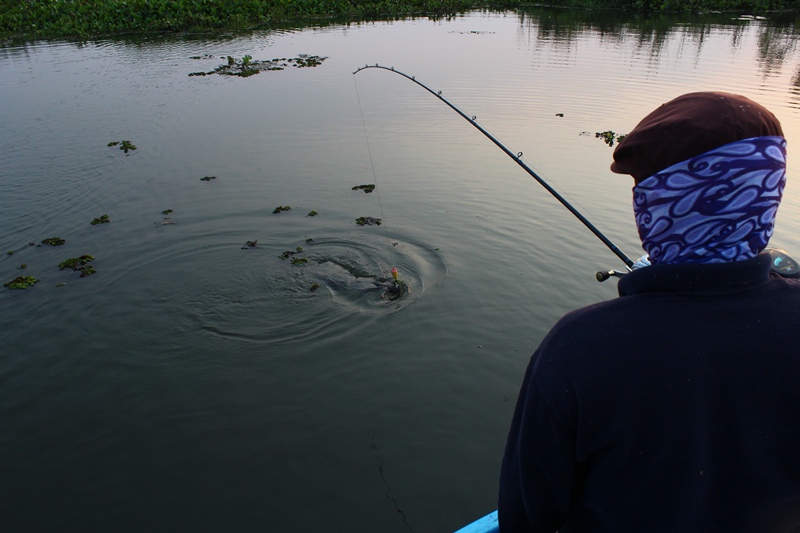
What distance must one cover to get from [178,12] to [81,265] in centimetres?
3060

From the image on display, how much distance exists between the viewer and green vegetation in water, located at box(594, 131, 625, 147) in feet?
39.5

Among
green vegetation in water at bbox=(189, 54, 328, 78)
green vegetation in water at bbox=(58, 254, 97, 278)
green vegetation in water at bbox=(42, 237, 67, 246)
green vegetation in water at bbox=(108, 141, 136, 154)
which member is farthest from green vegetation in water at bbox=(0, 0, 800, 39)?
green vegetation in water at bbox=(58, 254, 97, 278)


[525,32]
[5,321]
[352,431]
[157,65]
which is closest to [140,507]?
[352,431]

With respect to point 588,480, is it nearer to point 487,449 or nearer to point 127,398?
point 487,449

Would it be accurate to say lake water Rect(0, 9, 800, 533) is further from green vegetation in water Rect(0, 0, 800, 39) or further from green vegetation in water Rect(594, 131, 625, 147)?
green vegetation in water Rect(0, 0, 800, 39)

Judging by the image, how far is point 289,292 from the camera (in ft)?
23.6

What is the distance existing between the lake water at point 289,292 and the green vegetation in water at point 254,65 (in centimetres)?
456

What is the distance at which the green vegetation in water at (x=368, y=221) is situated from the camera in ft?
29.4

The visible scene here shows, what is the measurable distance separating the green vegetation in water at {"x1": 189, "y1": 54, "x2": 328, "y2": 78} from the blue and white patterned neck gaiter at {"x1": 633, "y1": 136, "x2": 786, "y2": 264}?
70.3 ft

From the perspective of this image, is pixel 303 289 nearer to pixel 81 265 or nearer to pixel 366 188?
pixel 81 265

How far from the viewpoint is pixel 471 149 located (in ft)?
40.5

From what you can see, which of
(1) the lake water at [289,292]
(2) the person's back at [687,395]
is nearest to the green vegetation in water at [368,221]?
(1) the lake water at [289,292]

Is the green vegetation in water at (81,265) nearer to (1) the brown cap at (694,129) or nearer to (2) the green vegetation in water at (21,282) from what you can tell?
(2) the green vegetation in water at (21,282)

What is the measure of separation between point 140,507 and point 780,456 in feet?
14.9
